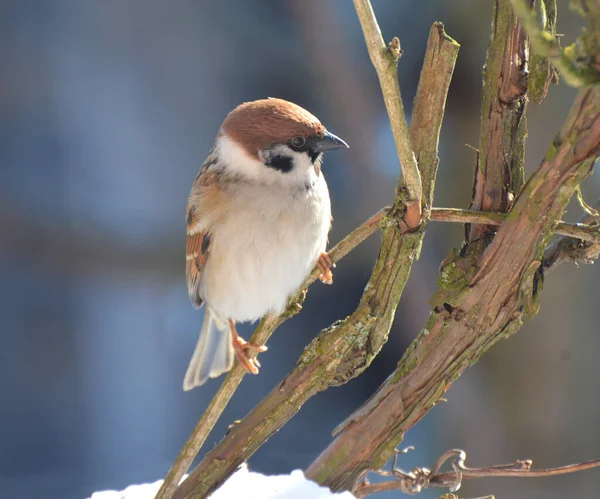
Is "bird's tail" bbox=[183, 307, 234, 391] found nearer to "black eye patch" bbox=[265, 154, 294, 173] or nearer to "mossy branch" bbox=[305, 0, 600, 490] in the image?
"black eye patch" bbox=[265, 154, 294, 173]

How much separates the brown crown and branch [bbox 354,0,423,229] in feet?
1.89

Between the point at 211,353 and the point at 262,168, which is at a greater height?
the point at 262,168

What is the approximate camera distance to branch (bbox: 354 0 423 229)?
0.57 meters

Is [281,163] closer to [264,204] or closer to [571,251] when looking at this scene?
[264,204]

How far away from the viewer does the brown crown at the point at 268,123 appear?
47.0 inches

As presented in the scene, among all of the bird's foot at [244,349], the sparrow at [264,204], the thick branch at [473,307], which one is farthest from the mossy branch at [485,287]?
the sparrow at [264,204]

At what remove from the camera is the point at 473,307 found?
0.69 m

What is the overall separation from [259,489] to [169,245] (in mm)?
1601

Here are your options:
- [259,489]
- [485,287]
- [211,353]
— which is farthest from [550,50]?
[211,353]

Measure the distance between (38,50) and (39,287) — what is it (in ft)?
2.35

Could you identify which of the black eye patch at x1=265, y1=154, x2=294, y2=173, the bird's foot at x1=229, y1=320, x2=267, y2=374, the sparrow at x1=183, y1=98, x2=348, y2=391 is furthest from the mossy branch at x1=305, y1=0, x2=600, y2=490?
the black eye patch at x1=265, y1=154, x2=294, y2=173

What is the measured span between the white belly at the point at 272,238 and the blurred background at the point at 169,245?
0.91 m

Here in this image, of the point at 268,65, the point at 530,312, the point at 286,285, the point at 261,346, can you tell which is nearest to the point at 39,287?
the point at 268,65

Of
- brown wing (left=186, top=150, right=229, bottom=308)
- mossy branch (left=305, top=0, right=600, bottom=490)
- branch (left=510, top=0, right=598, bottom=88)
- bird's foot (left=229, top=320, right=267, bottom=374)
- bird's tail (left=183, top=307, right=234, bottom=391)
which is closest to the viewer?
branch (left=510, top=0, right=598, bottom=88)
